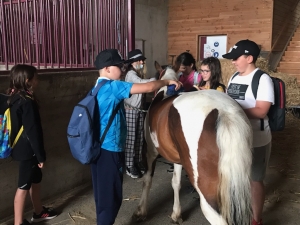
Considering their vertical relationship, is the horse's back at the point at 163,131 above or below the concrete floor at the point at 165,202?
above

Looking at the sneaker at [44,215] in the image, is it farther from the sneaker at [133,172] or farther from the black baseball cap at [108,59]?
the black baseball cap at [108,59]

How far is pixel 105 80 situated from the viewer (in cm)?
197

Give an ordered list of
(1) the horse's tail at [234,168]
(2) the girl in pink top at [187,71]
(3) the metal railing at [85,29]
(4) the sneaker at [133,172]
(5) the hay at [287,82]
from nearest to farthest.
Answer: (1) the horse's tail at [234,168], (2) the girl in pink top at [187,71], (3) the metal railing at [85,29], (4) the sneaker at [133,172], (5) the hay at [287,82]

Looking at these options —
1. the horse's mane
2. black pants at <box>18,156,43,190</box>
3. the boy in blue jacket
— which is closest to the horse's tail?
the boy in blue jacket

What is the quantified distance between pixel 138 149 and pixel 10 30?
10.5ft

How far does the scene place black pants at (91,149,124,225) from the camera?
2025 mm

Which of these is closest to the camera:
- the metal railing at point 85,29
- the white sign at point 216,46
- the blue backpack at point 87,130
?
the blue backpack at point 87,130

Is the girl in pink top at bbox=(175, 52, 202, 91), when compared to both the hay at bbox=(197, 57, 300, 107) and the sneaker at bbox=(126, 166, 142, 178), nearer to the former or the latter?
the sneaker at bbox=(126, 166, 142, 178)

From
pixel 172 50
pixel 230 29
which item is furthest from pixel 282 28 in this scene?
pixel 172 50

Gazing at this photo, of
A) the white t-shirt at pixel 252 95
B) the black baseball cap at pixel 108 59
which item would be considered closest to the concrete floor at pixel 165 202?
the white t-shirt at pixel 252 95

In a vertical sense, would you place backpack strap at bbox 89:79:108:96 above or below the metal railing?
below

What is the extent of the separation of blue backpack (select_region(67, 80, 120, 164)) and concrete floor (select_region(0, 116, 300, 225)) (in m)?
1.17

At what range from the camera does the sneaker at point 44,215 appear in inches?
109

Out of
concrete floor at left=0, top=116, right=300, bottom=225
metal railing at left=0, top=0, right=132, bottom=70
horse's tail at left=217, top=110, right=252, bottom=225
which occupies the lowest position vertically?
concrete floor at left=0, top=116, right=300, bottom=225
